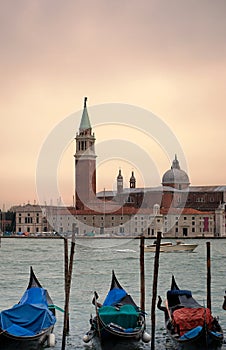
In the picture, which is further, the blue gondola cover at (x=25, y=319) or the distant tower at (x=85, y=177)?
the distant tower at (x=85, y=177)

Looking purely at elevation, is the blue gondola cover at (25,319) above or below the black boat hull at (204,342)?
above

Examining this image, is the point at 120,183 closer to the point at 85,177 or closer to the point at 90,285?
the point at 85,177

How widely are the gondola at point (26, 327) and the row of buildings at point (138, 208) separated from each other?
50.0m

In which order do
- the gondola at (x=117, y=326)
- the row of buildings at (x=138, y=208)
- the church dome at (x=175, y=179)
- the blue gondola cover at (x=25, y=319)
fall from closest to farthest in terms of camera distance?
1. the blue gondola cover at (x=25, y=319)
2. the gondola at (x=117, y=326)
3. the row of buildings at (x=138, y=208)
4. the church dome at (x=175, y=179)

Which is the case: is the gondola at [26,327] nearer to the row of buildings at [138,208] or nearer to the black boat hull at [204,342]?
the black boat hull at [204,342]

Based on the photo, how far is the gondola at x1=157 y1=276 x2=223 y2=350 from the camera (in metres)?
8.54

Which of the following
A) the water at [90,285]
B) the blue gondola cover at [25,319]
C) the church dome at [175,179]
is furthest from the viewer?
the church dome at [175,179]

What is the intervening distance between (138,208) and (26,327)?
55.9 meters

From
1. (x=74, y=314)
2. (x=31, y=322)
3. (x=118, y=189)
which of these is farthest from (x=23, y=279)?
(x=118, y=189)

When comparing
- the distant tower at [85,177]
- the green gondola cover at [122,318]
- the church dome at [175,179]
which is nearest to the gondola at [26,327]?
the green gondola cover at [122,318]

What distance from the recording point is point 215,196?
6519 cm

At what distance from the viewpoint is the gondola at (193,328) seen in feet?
28.0

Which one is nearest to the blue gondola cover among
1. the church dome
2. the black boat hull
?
the black boat hull

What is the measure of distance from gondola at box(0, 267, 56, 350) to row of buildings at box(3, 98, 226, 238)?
50.0 meters
